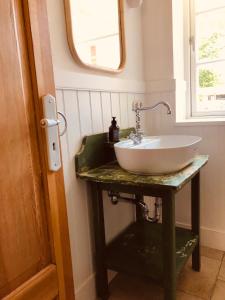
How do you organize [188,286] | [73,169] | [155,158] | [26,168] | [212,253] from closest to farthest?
[26,168] → [155,158] → [73,169] → [188,286] → [212,253]

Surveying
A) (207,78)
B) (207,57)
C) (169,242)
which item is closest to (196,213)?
(169,242)

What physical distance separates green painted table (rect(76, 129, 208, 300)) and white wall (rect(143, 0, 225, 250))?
26 centimetres

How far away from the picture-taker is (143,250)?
51.4 inches

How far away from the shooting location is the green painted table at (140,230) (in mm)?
999

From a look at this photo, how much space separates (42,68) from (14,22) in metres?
0.12

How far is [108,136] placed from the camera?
4.25 ft

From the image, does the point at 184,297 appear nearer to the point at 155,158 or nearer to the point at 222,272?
the point at 222,272

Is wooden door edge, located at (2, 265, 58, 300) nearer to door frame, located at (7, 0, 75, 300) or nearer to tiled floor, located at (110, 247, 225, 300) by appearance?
door frame, located at (7, 0, 75, 300)

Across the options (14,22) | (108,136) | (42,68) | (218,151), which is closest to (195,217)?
(218,151)

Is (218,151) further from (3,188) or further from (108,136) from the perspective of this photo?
(3,188)

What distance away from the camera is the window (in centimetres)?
164

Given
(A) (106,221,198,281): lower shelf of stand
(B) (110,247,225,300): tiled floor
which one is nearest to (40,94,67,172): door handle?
(A) (106,221,198,281): lower shelf of stand

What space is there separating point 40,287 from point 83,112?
733 millimetres

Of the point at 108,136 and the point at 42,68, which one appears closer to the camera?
the point at 42,68
